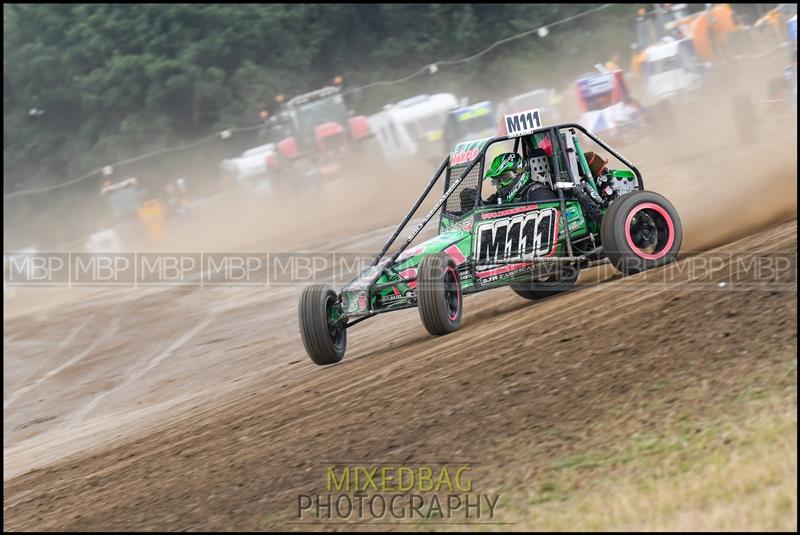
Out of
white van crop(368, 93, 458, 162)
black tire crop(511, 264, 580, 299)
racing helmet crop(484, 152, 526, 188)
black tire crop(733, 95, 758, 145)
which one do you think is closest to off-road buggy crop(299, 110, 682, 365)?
racing helmet crop(484, 152, 526, 188)

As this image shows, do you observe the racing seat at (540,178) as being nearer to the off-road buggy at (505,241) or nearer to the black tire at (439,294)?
the off-road buggy at (505,241)

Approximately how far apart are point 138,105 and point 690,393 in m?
43.4

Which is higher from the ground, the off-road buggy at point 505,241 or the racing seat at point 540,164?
the racing seat at point 540,164

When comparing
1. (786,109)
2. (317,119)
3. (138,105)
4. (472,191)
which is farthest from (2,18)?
(472,191)

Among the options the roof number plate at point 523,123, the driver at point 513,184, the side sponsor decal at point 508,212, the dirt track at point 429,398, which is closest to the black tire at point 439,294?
the dirt track at point 429,398

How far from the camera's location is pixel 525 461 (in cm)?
507

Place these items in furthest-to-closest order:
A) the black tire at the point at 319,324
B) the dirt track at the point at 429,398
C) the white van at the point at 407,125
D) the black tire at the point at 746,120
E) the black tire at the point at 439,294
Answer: the white van at the point at 407,125 < the black tire at the point at 746,120 < the black tire at the point at 319,324 < the black tire at the point at 439,294 < the dirt track at the point at 429,398

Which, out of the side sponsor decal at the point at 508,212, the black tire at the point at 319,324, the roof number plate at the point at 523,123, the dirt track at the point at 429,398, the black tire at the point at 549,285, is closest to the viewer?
the dirt track at the point at 429,398

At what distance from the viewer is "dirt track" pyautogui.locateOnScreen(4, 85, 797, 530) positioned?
5438mm

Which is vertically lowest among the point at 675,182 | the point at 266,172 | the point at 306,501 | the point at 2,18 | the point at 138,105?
the point at 306,501

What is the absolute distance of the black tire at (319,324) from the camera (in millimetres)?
8758

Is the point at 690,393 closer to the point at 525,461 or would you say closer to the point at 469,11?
the point at 525,461

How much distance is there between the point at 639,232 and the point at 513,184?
1125 mm

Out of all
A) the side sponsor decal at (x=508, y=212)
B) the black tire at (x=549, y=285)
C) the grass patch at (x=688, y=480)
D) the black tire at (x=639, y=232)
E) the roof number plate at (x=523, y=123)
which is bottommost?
the grass patch at (x=688, y=480)
